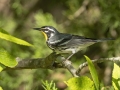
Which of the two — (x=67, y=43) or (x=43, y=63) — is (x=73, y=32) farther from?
(x=43, y=63)

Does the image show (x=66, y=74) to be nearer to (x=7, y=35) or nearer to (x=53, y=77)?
(x=53, y=77)

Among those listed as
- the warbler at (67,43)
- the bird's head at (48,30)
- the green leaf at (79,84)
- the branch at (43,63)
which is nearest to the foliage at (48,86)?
the green leaf at (79,84)

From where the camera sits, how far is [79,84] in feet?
4.11

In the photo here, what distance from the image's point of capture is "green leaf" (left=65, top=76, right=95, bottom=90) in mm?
1247

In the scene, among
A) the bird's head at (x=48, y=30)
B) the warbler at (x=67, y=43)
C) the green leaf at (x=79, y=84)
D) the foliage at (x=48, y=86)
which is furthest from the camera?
the bird's head at (x=48, y=30)

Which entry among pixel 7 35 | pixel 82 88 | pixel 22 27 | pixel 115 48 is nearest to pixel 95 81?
pixel 82 88

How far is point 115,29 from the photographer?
3926 mm

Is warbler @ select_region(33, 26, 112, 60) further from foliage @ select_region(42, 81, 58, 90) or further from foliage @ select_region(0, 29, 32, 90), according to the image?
foliage @ select_region(0, 29, 32, 90)

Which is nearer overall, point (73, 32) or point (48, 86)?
point (48, 86)

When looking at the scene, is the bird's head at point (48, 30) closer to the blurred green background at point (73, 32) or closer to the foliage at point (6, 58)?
the blurred green background at point (73, 32)

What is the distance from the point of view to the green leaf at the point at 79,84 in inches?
49.1

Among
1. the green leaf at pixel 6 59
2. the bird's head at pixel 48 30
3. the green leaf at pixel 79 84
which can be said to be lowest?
the green leaf at pixel 79 84

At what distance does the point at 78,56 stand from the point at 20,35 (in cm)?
84

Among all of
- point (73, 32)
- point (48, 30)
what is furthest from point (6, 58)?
point (73, 32)
